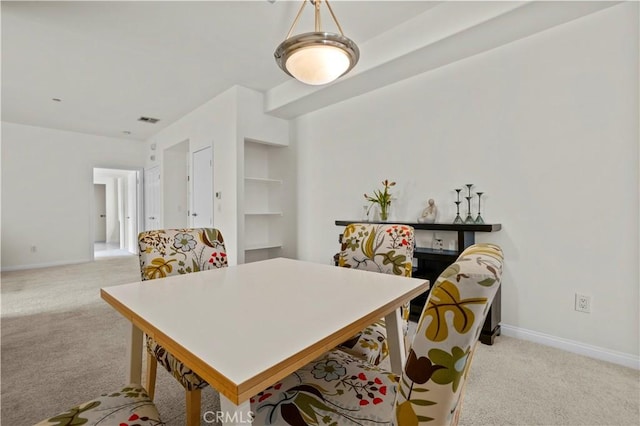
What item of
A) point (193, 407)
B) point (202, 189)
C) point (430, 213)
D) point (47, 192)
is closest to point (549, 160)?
point (430, 213)

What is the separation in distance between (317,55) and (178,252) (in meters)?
1.24

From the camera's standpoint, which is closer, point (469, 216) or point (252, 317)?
point (252, 317)

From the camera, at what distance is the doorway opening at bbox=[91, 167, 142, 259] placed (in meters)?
6.61

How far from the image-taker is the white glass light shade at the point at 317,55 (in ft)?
4.41

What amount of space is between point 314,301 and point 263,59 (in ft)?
9.52

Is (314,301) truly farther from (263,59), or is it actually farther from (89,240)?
(89,240)

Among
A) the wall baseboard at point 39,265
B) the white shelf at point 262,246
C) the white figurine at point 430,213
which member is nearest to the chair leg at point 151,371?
the white figurine at point 430,213

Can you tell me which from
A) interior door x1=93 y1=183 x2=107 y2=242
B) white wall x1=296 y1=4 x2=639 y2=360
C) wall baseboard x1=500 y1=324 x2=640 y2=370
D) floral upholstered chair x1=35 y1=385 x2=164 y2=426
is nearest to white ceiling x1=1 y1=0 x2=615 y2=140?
white wall x1=296 y1=4 x2=639 y2=360

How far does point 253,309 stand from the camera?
0.92 metres

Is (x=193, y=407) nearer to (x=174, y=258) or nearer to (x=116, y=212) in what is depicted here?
(x=174, y=258)

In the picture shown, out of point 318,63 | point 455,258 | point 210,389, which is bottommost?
point 210,389

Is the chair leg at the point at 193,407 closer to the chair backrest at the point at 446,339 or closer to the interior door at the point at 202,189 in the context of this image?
the chair backrest at the point at 446,339

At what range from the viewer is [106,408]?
33.0 inches

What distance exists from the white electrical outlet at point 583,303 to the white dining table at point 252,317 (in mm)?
1654
